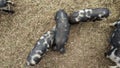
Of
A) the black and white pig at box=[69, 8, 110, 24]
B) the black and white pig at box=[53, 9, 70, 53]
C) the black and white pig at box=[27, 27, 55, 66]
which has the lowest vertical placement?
the black and white pig at box=[27, 27, 55, 66]

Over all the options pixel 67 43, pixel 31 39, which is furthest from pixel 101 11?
pixel 31 39

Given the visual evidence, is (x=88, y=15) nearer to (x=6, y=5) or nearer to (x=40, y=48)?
(x=40, y=48)

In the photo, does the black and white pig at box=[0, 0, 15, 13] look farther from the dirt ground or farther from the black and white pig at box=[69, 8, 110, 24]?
the black and white pig at box=[69, 8, 110, 24]

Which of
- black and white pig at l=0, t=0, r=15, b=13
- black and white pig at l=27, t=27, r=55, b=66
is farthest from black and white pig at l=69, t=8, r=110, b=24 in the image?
black and white pig at l=0, t=0, r=15, b=13

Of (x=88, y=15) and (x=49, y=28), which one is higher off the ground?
(x=88, y=15)

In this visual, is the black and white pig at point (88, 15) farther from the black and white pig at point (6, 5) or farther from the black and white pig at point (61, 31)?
the black and white pig at point (6, 5)

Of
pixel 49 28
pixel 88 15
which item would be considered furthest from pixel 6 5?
pixel 88 15

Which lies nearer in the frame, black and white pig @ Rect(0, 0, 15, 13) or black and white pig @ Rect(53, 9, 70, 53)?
black and white pig @ Rect(53, 9, 70, 53)
